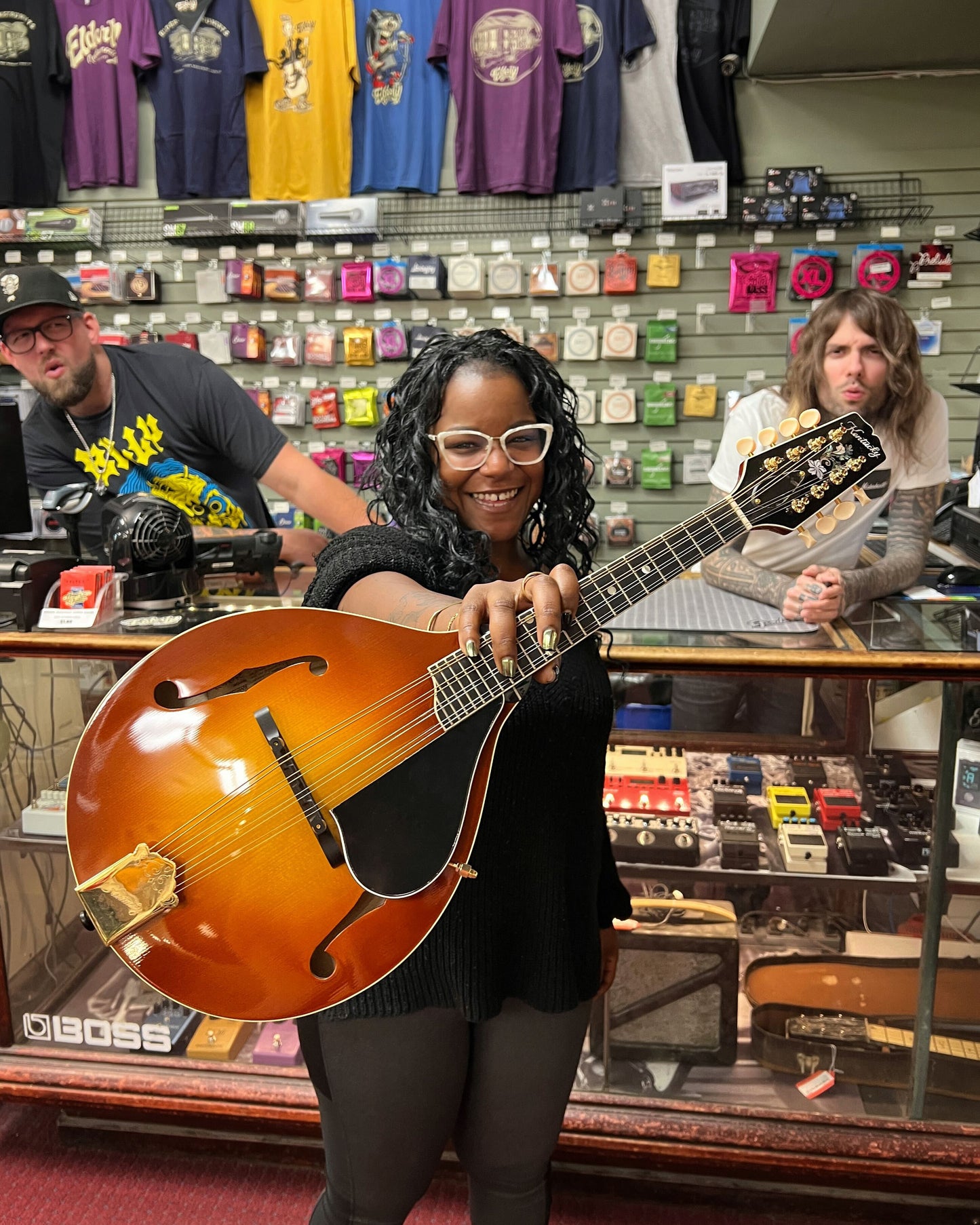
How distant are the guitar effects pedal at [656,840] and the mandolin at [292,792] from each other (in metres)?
0.80

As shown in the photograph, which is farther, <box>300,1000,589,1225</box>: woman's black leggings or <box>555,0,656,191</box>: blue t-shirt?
<box>555,0,656,191</box>: blue t-shirt

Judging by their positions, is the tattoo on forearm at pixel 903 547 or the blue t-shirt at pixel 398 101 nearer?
the tattoo on forearm at pixel 903 547

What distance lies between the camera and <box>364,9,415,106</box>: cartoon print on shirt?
15.8ft

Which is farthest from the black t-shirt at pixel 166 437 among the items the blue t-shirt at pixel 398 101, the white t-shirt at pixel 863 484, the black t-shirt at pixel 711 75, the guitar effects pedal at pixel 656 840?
the black t-shirt at pixel 711 75

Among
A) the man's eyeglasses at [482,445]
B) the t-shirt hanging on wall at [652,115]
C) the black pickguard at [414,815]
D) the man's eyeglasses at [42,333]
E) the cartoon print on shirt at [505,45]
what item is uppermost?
the cartoon print on shirt at [505,45]

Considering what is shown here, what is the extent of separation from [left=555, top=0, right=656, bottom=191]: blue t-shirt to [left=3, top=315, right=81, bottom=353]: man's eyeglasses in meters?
3.17

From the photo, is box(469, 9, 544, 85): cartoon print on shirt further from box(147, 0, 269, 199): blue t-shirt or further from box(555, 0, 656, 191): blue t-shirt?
box(147, 0, 269, 199): blue t-shirt

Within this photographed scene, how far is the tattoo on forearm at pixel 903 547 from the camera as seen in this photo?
71.9 inches

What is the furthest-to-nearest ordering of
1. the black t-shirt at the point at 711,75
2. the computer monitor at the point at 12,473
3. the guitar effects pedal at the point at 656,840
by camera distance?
the black t-shirt at the point at 711,75 → the computer monitor at the point at 12,473 → the guitar effects pedal at the point at 656,840

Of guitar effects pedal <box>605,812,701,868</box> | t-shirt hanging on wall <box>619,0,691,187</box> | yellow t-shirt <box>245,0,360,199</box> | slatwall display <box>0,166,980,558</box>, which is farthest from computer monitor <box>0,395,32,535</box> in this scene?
t-shirt hanging on wall <box>619,0,691,187</box>

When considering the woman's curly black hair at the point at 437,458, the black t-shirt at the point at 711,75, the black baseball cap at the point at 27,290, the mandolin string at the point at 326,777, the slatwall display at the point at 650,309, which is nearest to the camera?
the mandolin string at the point at 326,777

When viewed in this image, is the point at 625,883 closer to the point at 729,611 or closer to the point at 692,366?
the point at 729,611

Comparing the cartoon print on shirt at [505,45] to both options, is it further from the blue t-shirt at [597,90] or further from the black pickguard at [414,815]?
the black pickguard at [414,815]

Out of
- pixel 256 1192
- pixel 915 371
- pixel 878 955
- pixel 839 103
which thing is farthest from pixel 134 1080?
pixel 839 103
